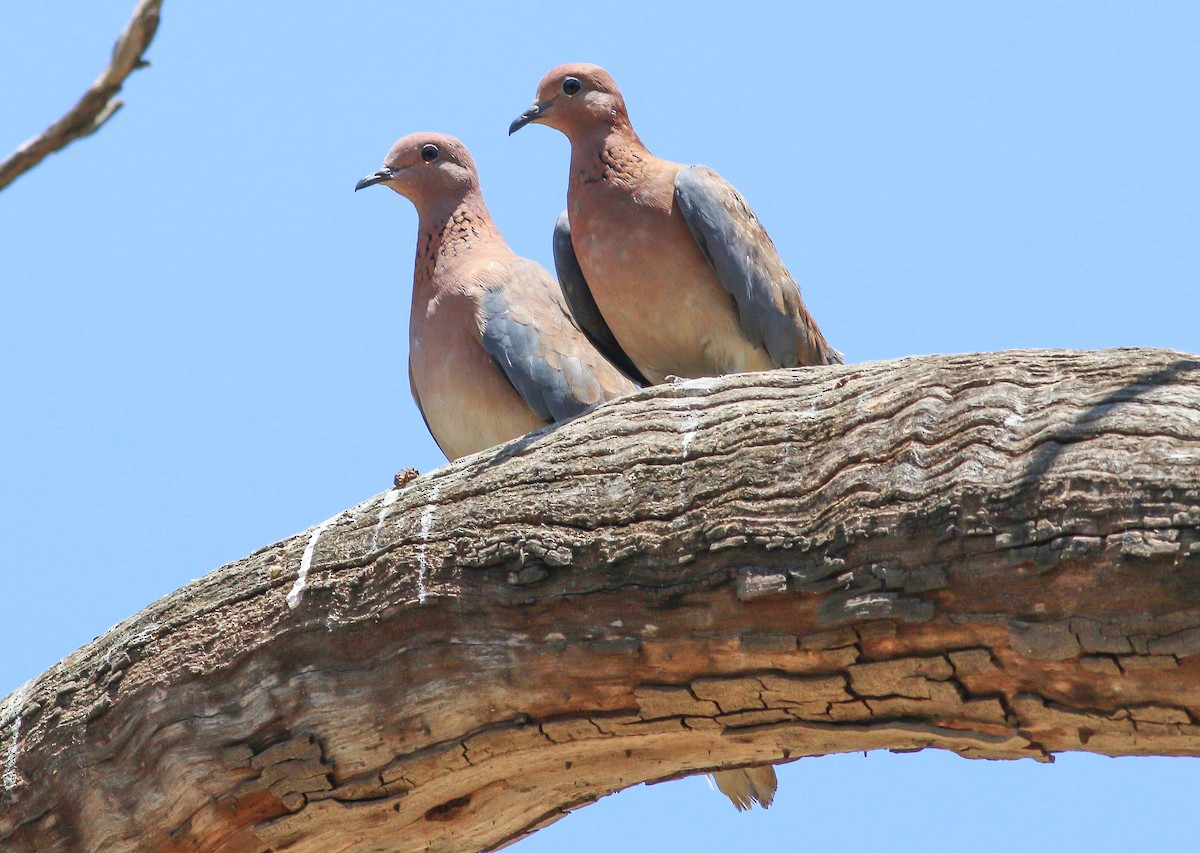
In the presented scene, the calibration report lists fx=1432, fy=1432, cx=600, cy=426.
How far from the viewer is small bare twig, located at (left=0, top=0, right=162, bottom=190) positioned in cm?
173

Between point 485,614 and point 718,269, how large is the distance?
2.51 meters

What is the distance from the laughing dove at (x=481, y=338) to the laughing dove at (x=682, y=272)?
254 mm

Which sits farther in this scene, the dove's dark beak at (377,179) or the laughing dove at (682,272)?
the dove's dark beak at (377,179)

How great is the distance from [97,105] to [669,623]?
2151 mm

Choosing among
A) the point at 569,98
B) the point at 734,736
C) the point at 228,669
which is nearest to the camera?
the point at 734,736

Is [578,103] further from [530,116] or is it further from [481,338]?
[481,338]

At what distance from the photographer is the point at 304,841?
401cm

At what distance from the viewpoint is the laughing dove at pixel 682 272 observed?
5875 millimetres

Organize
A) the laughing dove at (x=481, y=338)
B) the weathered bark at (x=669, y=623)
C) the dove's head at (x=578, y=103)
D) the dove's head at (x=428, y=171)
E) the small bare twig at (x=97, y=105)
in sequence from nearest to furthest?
the small bare twig at (x=97, y=105)
the weathered bark at (x=669, y=623)
the laughing dove at (x=481, y=338)
the dove's head at (x=578, y=103)
the dove's head at (x=428, y=171)

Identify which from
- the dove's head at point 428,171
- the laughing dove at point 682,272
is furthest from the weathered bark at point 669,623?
the dove's head at point 428,171

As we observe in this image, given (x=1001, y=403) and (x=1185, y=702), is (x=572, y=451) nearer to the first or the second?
(x=1001, y=403)

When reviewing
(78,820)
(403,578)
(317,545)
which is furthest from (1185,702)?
(78,820)

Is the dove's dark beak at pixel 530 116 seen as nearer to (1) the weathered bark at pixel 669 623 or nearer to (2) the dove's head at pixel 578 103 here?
(2) the dove's head at pixel 578 103

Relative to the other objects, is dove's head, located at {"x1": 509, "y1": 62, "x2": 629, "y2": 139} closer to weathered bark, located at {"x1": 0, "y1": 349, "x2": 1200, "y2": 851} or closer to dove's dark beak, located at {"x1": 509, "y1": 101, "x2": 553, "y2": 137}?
dove's dark beak, located at {"x1": 509, "y1": 101, "x2": 553, "y2": 137}
